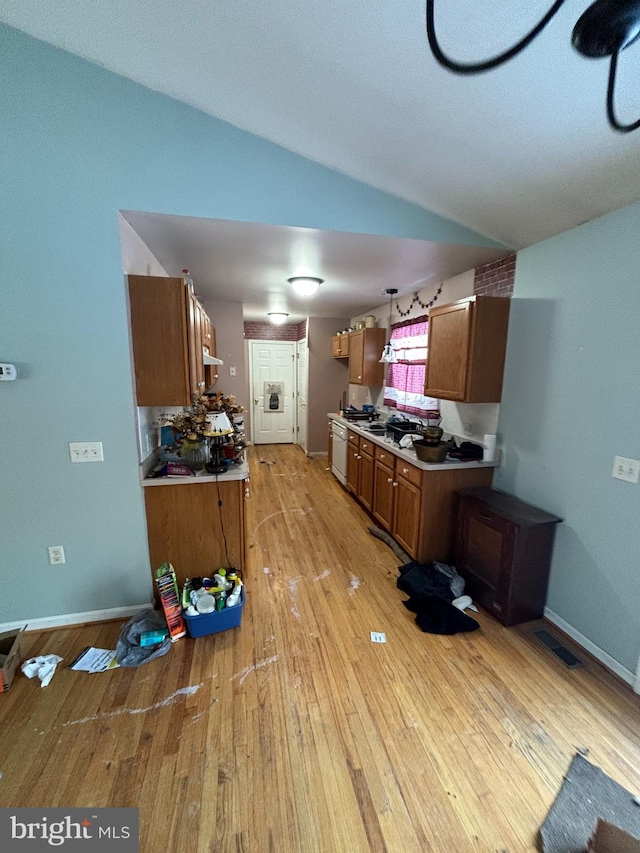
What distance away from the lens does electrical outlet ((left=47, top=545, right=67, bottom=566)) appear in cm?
206

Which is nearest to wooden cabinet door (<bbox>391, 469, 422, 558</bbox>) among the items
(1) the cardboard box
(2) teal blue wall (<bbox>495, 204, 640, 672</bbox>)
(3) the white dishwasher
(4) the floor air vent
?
(2) teal blue wall (<bbox>495, 204, 640, 672</bbox>)

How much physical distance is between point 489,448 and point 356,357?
258cm

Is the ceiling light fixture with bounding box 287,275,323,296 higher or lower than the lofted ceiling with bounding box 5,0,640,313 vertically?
lower

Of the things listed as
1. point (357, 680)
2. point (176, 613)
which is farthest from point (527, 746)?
point (176, 613)

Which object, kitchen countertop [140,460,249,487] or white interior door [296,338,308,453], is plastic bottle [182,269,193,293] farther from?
white interior door [296,338,308,453]

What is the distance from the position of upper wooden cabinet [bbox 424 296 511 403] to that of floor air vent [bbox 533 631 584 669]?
1.60 m

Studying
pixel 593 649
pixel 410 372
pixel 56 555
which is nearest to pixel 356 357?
pixel 410 372

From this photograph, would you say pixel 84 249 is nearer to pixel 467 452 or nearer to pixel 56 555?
pixel 56 555

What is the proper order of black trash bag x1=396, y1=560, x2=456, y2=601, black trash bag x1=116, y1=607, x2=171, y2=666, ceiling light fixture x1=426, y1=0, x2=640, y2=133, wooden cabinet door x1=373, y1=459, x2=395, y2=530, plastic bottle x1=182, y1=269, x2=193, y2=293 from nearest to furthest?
ceiling light fixture x1=426, y1=0, x2=640, y2=133 < black trash bag x1=116, y1=607, x2=171, y2=666 < plastic bottle x1=182, y1=269, x2=193, y2=293 < black trash bag x1=396, y1=560, x2=456, y2=601 < wooden cabinet door x1=373, y1=459, x2=395, y2=530

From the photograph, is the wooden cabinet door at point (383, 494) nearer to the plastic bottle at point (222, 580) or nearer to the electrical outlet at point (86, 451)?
the plastic bottle at point (222, 580)

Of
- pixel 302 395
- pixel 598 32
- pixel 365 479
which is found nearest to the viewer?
pixel 598 32

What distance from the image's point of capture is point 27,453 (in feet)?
6.36

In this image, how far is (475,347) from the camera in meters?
2.53

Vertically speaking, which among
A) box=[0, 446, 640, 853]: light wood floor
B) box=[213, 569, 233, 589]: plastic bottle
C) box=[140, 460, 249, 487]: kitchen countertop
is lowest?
box=[0, 446, 640, 853]: light wood floor
